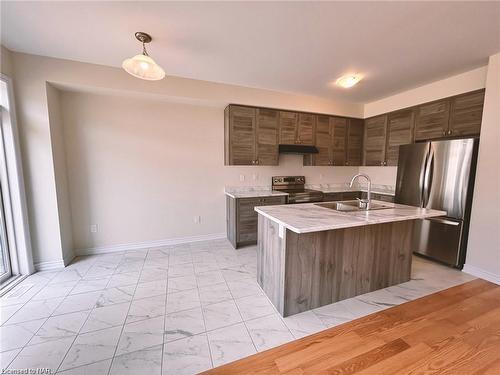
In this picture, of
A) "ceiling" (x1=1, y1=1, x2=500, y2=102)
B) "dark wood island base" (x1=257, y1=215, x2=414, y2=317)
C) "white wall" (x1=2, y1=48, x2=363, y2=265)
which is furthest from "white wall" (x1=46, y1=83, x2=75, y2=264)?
"dark wood island base" (x1=257, y1=215, x2=414, y2=317)

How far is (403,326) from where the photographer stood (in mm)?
1747

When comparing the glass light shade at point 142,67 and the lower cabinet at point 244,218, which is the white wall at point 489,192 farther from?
the glass light shade at point 142,67

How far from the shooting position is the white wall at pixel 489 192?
2.38 metres

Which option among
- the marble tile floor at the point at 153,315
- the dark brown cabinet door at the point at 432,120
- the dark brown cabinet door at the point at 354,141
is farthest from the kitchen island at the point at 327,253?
the dark brown cabinet door at the point at 354,141

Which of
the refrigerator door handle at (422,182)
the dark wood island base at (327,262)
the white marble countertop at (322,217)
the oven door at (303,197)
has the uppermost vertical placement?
the refrigerator door handle at (422,182)

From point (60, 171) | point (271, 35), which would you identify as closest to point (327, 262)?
point (271, 35)

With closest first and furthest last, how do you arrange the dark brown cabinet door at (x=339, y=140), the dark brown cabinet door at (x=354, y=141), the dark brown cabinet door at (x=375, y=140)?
1. the dark brown cabinet door at (x=375, y=140)
2. the dark brown cabinet door at (x=339, y=140)
3. the dark brown cabinet door at (x=354, y=141)

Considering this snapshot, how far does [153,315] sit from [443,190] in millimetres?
3811

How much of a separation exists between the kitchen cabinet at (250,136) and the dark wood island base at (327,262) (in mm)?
1546

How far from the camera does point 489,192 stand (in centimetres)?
244

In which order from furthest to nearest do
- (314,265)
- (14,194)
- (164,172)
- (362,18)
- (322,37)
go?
1. (164,172)
2. (14,194)
3. (322,37)
4. (314,265)
5. (362,18)

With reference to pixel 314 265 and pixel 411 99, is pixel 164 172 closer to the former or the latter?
pixel 314 265

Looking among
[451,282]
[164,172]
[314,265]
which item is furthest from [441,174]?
[164,172]

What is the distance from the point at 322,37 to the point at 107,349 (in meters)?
3.28
